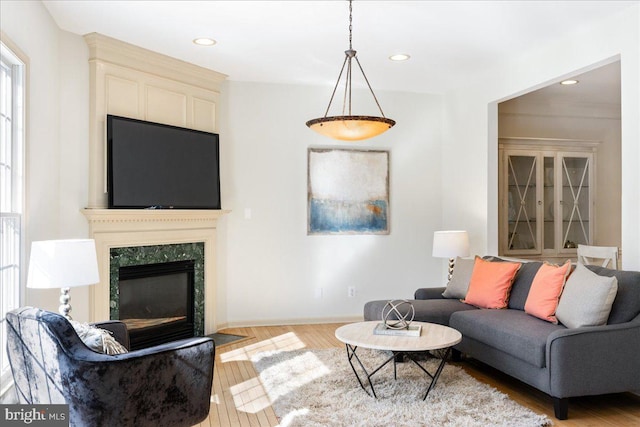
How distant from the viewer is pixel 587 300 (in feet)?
10.8

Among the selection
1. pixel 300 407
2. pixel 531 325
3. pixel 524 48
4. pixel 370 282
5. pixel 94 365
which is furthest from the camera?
pixel 370 282

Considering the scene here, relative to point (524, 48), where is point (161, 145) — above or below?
below

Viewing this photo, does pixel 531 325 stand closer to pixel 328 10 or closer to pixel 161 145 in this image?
pixel 328 10

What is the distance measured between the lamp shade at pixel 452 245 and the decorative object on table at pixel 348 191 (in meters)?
1.08

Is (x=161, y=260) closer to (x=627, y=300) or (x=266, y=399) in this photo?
(x=266, y=399)

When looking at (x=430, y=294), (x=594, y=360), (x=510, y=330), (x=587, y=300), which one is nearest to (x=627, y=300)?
(x=587, y=300)

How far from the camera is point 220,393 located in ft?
11.9

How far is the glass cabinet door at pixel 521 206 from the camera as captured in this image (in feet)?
20.5

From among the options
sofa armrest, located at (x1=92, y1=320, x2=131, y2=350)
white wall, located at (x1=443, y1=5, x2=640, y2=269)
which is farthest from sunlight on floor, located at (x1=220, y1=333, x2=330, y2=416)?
white wall, located at (x1=443, y1=5, x2=640, y2=269)

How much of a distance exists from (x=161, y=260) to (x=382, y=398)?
252cm

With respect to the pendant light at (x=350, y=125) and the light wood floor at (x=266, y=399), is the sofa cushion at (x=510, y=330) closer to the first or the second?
the light wood floor at (x=266, y=399)

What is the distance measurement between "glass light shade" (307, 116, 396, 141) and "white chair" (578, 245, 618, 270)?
93.0 inches

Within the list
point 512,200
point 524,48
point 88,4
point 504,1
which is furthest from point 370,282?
point 88,4

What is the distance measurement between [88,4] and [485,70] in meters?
3.64
